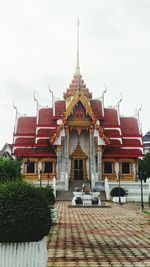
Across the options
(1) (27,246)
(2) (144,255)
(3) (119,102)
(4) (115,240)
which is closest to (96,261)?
(2) (144,255)

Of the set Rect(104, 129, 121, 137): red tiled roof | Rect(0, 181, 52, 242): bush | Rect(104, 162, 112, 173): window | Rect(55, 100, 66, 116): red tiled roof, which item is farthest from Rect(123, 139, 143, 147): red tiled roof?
Rect(0, 181, 52, 242): bush

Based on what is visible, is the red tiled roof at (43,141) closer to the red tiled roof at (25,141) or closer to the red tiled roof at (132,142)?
the red tiled roof at (25,141)

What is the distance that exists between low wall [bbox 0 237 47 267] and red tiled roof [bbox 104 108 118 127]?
35.4 meters

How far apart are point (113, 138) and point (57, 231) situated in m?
28.3

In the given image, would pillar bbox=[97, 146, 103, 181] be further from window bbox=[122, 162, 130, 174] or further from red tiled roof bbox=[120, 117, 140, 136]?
red tiled roof bbox=[120, 117, 140, 136]

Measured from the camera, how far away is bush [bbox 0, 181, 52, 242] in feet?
21.3

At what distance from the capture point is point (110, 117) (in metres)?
42.7

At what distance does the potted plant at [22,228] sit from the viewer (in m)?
6.52

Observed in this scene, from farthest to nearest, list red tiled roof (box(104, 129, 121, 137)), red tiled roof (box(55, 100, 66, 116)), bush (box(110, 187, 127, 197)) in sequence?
red tiled roof (box(55, 100, 66, 116))
red tiled roof (box(104, 129, 121, 137))
bush (box(110, 187, 127, 197))

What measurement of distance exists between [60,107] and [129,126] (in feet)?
27.5

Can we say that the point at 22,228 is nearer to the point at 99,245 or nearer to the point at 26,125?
the point at 99,245

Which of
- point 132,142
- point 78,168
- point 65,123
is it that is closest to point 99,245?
point 65,123

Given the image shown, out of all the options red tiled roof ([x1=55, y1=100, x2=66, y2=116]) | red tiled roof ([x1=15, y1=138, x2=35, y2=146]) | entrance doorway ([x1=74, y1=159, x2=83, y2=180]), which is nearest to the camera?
entrance doorway ([x1=74, y1=159, x2=83, y2=180])

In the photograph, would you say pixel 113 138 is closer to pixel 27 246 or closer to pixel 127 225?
pixel 127 225
